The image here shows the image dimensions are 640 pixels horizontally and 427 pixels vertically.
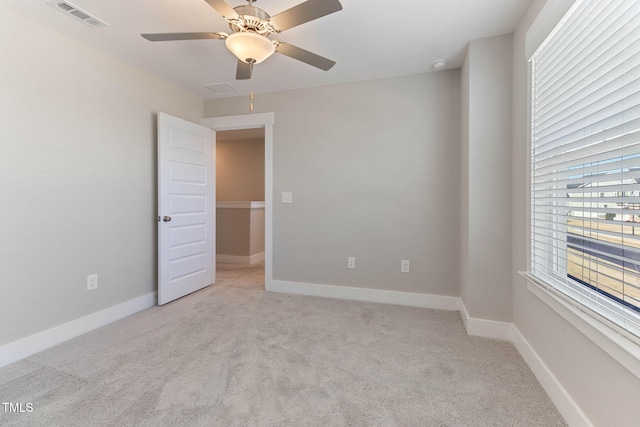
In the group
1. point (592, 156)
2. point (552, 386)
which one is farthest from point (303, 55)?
point (552, 386)

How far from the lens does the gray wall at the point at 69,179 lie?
6.64ft

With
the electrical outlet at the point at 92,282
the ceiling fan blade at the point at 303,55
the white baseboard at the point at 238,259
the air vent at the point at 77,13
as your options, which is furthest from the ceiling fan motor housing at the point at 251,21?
the white baseboard at the point at 238,259

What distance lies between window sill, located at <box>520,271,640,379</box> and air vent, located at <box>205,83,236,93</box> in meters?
3.36

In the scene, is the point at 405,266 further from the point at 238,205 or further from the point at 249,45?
the point at 238,205

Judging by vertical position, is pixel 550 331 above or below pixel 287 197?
below

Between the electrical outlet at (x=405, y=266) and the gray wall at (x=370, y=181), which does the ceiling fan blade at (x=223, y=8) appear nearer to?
the gray wall at (x=370, y=181)

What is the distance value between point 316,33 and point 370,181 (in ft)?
4.94

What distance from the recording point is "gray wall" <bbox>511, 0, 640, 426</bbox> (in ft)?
3.68

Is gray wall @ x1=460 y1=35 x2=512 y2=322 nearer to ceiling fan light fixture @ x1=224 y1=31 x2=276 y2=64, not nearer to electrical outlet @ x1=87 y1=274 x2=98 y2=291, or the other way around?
ceiling fan light fixture @ x1=224 y1=31 x2=276 y2=64

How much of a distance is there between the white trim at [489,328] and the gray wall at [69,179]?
310 centimetres

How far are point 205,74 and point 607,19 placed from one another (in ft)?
9.86

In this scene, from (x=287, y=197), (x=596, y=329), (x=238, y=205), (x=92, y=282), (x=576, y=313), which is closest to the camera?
(x=596, y=329)

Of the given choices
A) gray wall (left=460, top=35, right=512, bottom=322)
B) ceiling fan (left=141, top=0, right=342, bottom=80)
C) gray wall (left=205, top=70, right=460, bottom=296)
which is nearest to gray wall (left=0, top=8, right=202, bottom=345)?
ceiling fan (left=141, top=0, right=342, bottom=80)

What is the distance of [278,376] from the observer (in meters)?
1.81
